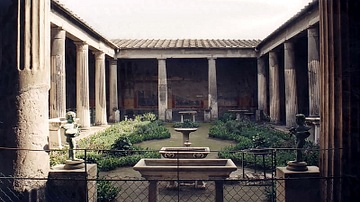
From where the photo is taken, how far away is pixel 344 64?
154 inches

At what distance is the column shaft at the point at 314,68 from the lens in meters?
11.4

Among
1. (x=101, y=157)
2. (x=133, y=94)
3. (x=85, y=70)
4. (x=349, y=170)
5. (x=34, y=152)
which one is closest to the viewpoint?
(x=349, y=170)

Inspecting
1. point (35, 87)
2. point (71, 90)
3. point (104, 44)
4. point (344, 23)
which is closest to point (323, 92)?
point (344, 23)

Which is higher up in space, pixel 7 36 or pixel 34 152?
pixel 7 36

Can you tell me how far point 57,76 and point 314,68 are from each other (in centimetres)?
874

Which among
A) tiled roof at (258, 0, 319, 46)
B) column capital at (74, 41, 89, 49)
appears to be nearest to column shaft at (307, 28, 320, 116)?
tiled roof at (258, 0, 319, 46)

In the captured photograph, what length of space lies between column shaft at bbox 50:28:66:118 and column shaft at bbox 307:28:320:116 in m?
8.44

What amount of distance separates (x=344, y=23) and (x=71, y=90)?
55.6ft

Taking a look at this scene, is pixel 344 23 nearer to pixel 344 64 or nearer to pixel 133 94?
pixel 344 64

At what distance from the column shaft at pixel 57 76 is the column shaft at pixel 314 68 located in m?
8.44

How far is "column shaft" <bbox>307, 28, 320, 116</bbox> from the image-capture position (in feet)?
37.3

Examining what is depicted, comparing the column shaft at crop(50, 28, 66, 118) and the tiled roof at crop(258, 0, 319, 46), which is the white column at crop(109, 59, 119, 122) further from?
the tiled roof at crop(258, 0, 319, 46)

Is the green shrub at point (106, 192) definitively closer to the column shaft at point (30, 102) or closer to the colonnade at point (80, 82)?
the column shaft at point (30, 102)

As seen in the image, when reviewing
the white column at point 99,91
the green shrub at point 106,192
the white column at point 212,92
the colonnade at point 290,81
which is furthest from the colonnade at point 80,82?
the colonnade at point 290,81
